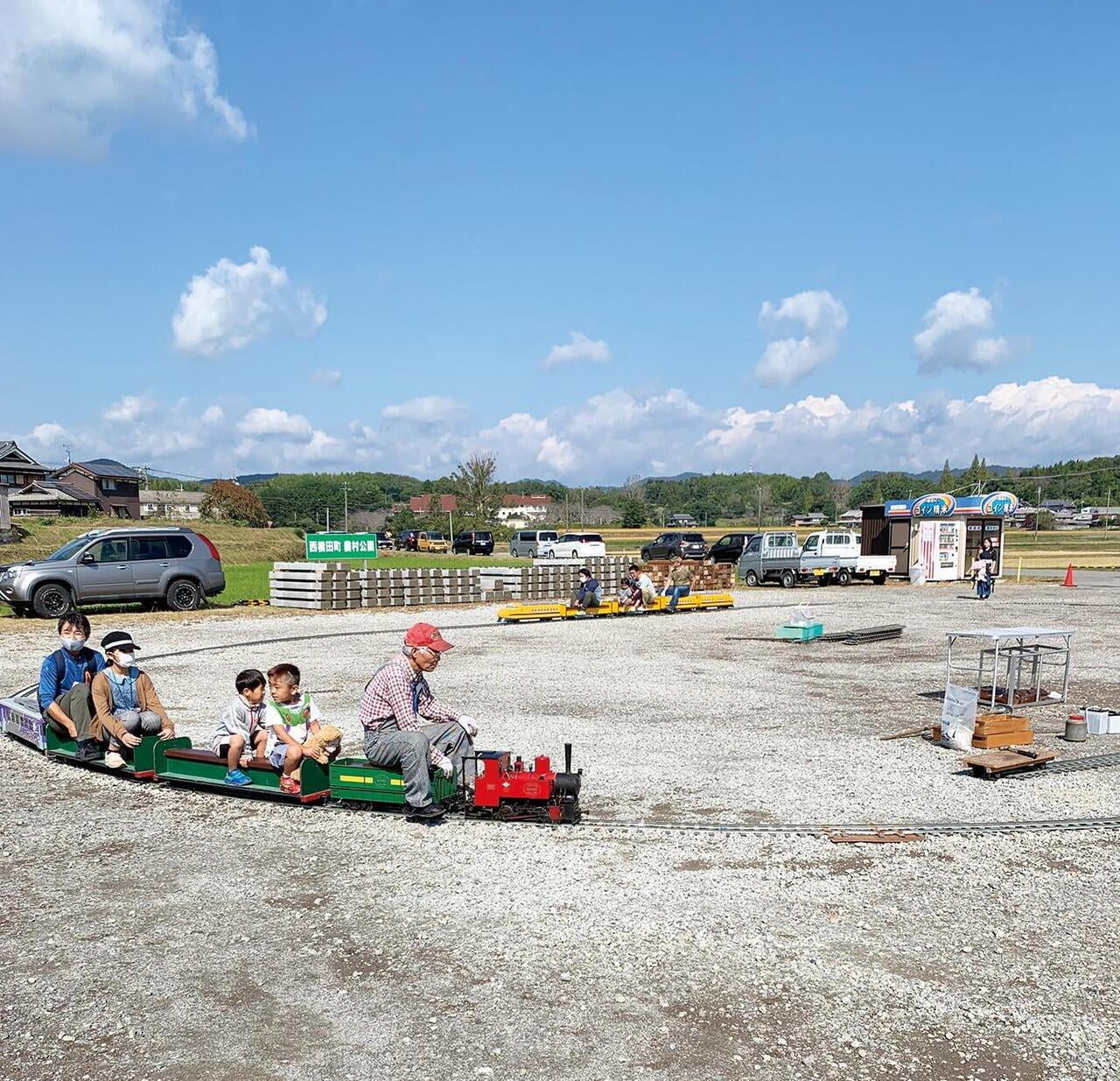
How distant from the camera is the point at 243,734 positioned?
8.34m

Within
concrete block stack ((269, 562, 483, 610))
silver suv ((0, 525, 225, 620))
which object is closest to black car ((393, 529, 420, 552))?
concrete block stack ((269, 562, 483, 610))

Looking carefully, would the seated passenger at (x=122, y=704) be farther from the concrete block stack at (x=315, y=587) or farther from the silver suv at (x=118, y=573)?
the concrete block stack at (x=315, y=587)

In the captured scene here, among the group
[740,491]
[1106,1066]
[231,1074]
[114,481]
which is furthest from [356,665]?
[740,491]

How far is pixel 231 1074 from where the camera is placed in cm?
426

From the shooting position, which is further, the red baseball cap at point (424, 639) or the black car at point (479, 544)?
the black car at point (479, 544)

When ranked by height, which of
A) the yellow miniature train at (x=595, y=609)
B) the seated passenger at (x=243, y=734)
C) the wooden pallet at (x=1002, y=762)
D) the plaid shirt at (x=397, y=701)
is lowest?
the yellow miniature train at (x=595, y=609)

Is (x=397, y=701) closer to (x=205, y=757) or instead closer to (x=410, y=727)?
(x=410, y=727)

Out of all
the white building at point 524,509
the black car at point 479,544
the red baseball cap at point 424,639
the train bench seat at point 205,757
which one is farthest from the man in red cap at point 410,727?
the white building at point 524,509

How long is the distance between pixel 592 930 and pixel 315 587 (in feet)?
71.7

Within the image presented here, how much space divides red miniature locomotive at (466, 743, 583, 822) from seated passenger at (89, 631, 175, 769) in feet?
10.8

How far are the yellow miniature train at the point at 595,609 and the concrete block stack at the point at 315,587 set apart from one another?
16.3 feet

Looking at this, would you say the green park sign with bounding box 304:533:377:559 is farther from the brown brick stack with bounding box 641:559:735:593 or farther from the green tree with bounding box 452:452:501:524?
the green tree with bounding box 452:452:501:524

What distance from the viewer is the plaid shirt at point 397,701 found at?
7.72m

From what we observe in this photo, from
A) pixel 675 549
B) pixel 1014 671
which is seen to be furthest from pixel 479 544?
pixel 1014 671
